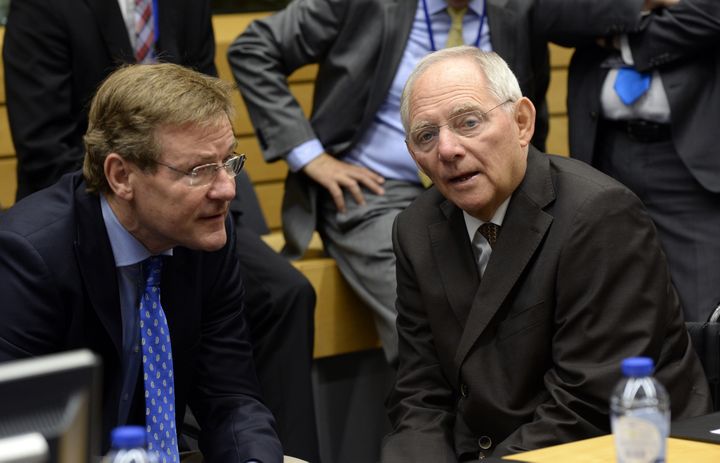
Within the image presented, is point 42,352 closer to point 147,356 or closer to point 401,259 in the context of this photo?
point 147,356

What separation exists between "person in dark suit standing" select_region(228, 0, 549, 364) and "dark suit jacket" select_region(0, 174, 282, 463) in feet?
3.79

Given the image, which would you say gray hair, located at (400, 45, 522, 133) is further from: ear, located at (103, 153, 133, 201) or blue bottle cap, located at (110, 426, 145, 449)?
blue bottle cap, located at (110, 426, 145, 449)

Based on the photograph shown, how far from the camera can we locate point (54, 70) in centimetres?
383

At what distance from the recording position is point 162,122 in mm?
2631

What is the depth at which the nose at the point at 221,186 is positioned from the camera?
271cm

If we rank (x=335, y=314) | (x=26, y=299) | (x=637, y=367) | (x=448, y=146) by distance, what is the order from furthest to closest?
1. (x=335, y=314)
2. (x=448, y=146)
3. (x=26, y=299)
4. (x=637, y=367)

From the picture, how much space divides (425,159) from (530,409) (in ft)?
2.02

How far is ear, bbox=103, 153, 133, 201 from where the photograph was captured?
269 cm

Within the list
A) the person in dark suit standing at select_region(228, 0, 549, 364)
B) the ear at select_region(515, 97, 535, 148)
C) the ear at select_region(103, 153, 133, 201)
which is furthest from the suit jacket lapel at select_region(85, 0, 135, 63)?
the ear at select_region(515, 97, 535, 148)

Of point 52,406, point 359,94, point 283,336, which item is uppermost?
point 52,406

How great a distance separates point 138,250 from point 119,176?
0.55ft

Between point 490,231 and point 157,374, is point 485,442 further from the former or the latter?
point 157,374

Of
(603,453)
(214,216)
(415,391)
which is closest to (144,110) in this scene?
(214,216)

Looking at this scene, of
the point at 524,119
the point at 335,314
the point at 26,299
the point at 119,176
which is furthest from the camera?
the point at 335,314
